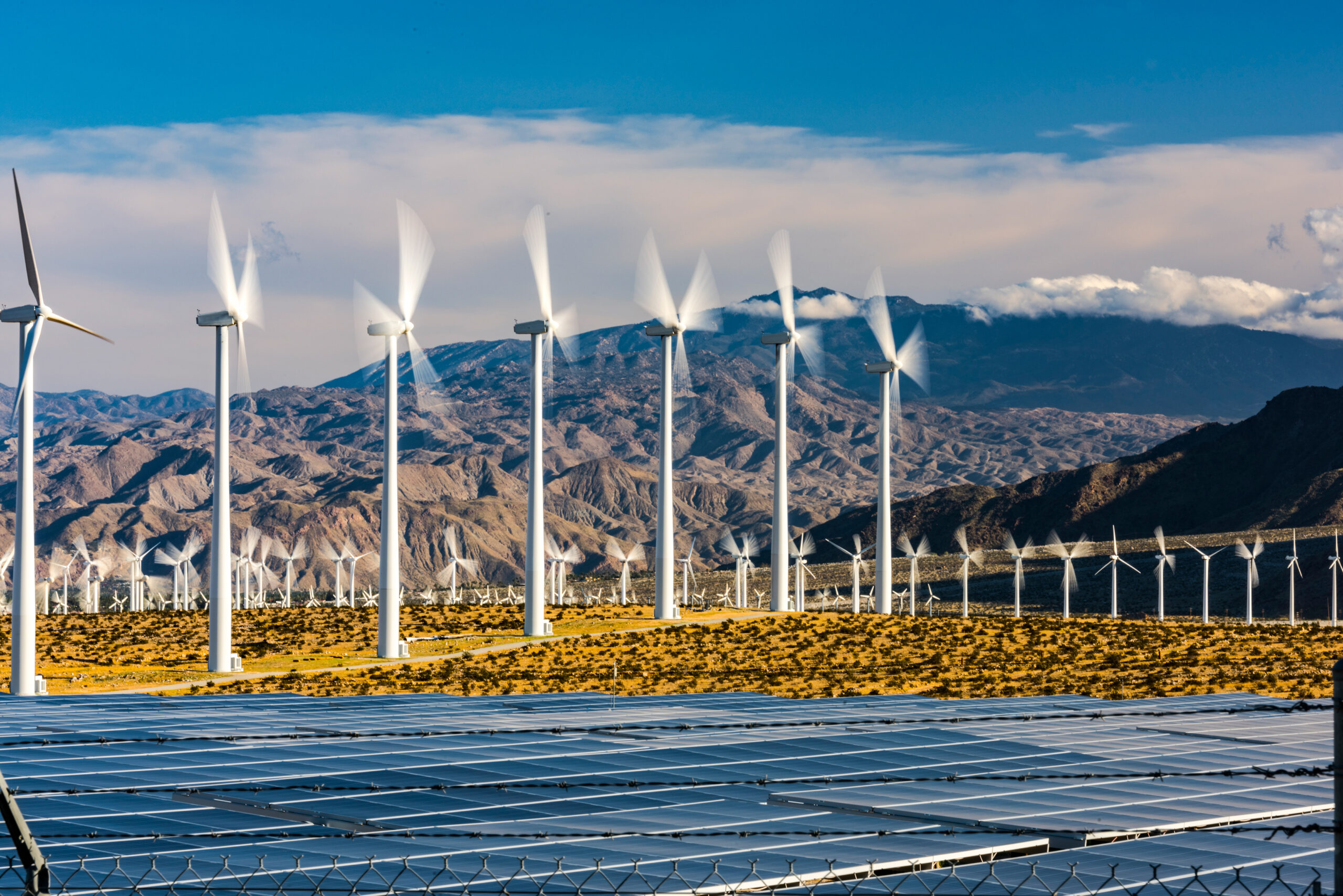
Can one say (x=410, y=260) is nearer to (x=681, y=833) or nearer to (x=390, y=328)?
(x=390, y=328)

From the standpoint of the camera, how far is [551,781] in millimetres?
22531

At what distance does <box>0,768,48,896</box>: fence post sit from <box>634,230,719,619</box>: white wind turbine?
74.2 m

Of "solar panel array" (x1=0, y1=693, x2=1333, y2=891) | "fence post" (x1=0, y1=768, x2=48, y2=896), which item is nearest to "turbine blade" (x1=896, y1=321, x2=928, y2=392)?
"solar panel array" (x1=0, y1=693, x2=1333, y2=891)

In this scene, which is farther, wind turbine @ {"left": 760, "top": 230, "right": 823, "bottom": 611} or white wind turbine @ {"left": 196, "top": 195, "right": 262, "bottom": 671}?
wind turbine @ {"left": 760, "top": 230, "right": 823, "bottom": 611}

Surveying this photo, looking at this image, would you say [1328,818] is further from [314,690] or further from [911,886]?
[314,690]

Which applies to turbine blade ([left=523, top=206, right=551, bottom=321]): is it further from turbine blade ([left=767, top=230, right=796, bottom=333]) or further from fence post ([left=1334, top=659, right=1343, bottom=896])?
fence post ([left=1334, top=659, right=1343, bottom=896])

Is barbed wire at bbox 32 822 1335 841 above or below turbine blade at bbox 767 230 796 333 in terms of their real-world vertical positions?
below

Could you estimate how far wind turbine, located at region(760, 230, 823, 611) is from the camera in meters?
90.9

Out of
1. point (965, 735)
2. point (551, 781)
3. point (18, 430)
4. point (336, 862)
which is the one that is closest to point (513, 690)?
point (18, 430)

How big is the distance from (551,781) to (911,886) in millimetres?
8204

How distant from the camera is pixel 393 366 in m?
71.9

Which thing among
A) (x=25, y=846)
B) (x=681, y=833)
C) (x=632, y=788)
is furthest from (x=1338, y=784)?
(x=632, y=788)

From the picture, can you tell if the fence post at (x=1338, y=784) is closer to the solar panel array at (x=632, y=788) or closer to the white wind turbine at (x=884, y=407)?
the solar panel array at (x=632, y=788)

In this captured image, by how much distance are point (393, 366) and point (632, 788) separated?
174ft
